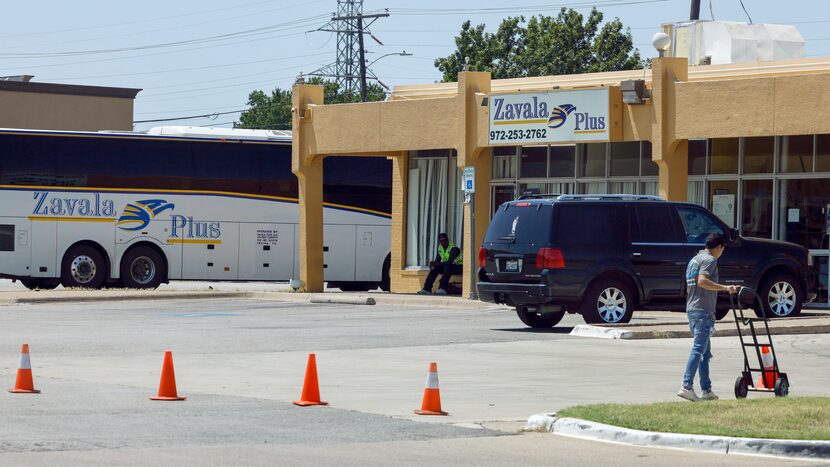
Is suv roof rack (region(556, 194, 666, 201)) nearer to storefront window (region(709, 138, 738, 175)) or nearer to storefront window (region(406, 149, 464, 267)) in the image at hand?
storefront window (region(709, 138, 738, 175))

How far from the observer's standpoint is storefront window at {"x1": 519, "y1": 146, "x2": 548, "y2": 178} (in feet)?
111

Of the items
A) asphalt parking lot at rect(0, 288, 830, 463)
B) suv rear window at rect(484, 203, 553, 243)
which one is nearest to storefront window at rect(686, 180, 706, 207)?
asphalt parking lot at rect(0, 288, 830, 463)

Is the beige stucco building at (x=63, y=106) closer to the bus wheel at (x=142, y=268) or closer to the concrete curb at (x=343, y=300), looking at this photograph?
the bus wheel at (x=142, y=268)

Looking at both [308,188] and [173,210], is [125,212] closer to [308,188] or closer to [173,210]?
[173,210]

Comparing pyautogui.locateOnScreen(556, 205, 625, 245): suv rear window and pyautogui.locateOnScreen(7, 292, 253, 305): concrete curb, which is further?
pyautogui.locateOnScreen(7, 292, 253, 305): concrete curb

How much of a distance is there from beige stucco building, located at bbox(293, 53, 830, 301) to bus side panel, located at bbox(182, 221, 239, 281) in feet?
10.8

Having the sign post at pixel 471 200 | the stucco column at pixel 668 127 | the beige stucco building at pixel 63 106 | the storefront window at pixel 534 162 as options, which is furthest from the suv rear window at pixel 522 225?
the beige stucco building at pixel 63 106

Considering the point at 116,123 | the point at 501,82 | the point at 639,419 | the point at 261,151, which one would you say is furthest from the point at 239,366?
the point at 116,123

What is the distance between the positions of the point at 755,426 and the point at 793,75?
53.0 feet

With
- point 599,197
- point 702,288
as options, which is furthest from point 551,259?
point 702,288

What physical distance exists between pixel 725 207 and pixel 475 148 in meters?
5.45

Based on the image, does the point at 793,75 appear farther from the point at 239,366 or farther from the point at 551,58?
the point at 551,58

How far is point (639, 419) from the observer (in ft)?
39.7

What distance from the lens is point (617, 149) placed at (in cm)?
3244
